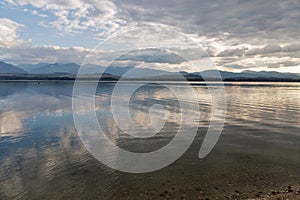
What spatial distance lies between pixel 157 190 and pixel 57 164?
7.47 meters

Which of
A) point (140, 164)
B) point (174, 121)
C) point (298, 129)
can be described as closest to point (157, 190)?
point (140, 164)

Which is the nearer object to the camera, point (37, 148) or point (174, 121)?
point (37, 148)

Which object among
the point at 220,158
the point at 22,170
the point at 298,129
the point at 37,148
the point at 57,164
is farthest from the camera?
the point at 298,129

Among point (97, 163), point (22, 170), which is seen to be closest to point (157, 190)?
point (97, 163)

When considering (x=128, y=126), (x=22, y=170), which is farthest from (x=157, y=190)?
(x=128, y=126)

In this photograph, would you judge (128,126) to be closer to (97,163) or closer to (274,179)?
(97,163)

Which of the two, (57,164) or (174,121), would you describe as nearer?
(57,164)

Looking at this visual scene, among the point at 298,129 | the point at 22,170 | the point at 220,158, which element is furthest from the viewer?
the point at 298,129

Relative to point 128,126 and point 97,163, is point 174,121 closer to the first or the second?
point 128,126

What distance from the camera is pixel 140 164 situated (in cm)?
1731

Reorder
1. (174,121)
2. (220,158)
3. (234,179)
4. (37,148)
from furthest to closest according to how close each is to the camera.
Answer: (174,121)
(37,148)
(220,158)
(234,179)

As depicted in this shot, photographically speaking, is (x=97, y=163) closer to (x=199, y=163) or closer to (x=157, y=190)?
(x=157, y=190)

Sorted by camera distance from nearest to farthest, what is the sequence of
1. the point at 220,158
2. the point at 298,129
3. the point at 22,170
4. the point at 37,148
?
the point at 22,170
the point at 220,158
the point at 37,148
the point at 298,129

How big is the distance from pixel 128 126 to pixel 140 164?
12.2m
